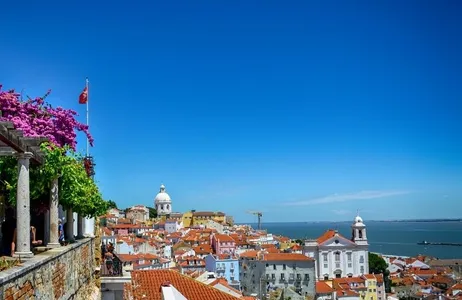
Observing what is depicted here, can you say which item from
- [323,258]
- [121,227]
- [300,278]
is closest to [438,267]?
[323,258]

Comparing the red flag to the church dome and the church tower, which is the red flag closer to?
the church tower

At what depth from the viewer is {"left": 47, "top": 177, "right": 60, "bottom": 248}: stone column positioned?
1081cm

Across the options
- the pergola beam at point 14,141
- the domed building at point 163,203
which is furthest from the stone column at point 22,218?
the domed building at point 163,203

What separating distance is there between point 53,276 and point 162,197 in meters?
148

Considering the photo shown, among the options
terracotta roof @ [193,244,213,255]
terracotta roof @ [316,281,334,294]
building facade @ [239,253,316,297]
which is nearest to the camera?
terracotta roof @ [316,281,334,294]

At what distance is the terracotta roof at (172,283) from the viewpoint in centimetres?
1370

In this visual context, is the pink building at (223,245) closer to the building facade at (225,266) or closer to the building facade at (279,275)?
the building facade at (225,266)

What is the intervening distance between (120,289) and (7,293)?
6967mm

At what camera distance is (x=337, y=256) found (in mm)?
93375

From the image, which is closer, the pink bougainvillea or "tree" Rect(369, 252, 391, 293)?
the pink bougainvillea

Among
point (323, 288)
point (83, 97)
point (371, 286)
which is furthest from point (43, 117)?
point (371, 286)

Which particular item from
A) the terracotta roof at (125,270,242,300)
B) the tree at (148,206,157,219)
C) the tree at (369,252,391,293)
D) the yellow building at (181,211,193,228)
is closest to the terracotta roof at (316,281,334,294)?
the tree at (369,252,391,293)

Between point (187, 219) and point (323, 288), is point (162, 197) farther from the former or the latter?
point (323, 288)

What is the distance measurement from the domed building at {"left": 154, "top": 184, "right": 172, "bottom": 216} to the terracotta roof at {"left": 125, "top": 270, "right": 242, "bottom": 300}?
140 metres
